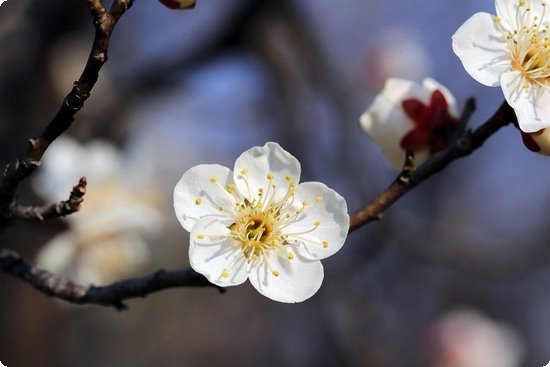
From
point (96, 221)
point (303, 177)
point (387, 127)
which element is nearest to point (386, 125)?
point (387, 127)

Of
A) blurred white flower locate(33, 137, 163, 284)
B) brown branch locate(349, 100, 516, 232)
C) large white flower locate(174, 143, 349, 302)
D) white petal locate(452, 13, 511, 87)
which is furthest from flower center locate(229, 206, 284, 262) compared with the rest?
blurred white flower locate(33, 137, 163, 284)

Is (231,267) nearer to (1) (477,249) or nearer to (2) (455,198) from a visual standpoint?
(1) (477,249)

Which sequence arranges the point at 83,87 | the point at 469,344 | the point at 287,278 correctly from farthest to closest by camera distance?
the point at 469,344 < the point at 287,278 < the point at 83,87

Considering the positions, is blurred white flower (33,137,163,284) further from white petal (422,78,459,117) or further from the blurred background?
white petal (422,78,459,117)

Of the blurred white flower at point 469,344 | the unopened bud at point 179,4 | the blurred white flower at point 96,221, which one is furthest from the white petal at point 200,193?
the blurred white flower at point 469,344

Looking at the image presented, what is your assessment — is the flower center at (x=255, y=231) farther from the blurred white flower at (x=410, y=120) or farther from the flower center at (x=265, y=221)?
the blurred white flower at (x=410, y=120)

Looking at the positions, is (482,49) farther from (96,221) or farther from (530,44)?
(96,221)
